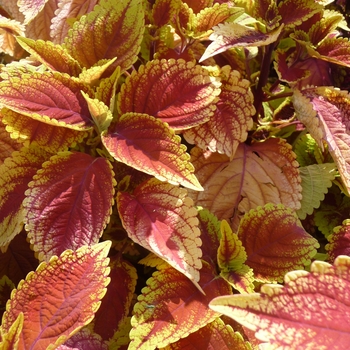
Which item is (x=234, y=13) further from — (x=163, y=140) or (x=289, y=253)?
(x=289, y=253)

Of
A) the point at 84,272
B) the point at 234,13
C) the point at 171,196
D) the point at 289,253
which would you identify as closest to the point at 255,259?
the point at 289,253

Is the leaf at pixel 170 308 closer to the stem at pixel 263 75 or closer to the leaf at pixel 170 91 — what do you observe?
the leaf at pixel 170 91

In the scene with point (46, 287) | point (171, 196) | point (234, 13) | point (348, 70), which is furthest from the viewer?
point (348, 70)

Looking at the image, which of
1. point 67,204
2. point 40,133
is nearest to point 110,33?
point 40,133

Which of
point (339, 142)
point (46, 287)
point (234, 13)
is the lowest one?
point (46, 287)

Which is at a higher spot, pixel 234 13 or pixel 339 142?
pixel 234 13

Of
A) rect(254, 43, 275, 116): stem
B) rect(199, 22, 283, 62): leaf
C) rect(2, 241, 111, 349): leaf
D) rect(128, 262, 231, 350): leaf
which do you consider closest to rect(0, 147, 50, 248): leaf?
rect(2, 241, 111, 349): leaf
